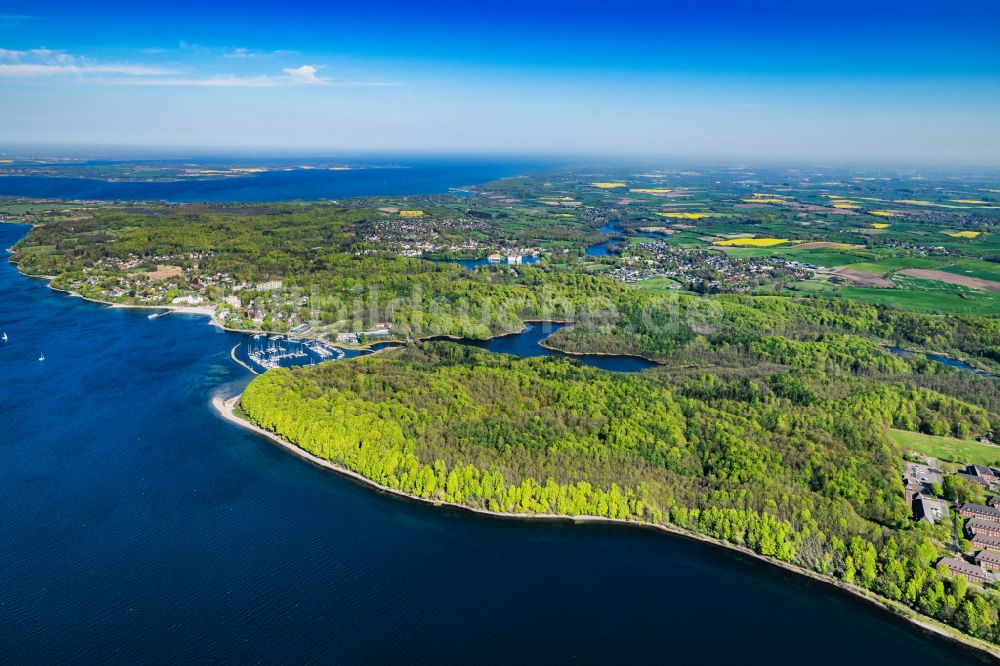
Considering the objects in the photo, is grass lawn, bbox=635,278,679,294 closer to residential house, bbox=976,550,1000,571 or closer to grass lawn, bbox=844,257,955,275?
grass lawn, bbox=844,257,955,275

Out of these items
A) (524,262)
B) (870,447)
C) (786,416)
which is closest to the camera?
(870,447)

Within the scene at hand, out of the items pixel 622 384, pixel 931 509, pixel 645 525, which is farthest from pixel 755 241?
pixel 645 525

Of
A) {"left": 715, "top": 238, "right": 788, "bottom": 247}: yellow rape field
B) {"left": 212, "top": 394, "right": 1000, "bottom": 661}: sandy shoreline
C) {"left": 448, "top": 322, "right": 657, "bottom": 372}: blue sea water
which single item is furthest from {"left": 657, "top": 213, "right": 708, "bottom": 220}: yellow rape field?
{"left": 212, "top": 394, "right": 1000, "bottom": 661}: sandy shoreline

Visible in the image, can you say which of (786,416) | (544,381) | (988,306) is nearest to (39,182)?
(544,381)

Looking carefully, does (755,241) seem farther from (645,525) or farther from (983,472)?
(645,525)

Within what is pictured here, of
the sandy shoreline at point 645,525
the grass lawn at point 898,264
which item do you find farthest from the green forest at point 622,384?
the grass lawn at point 898,264

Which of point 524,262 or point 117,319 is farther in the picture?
point 524,262

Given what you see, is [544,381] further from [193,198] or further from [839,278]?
[193,198]
